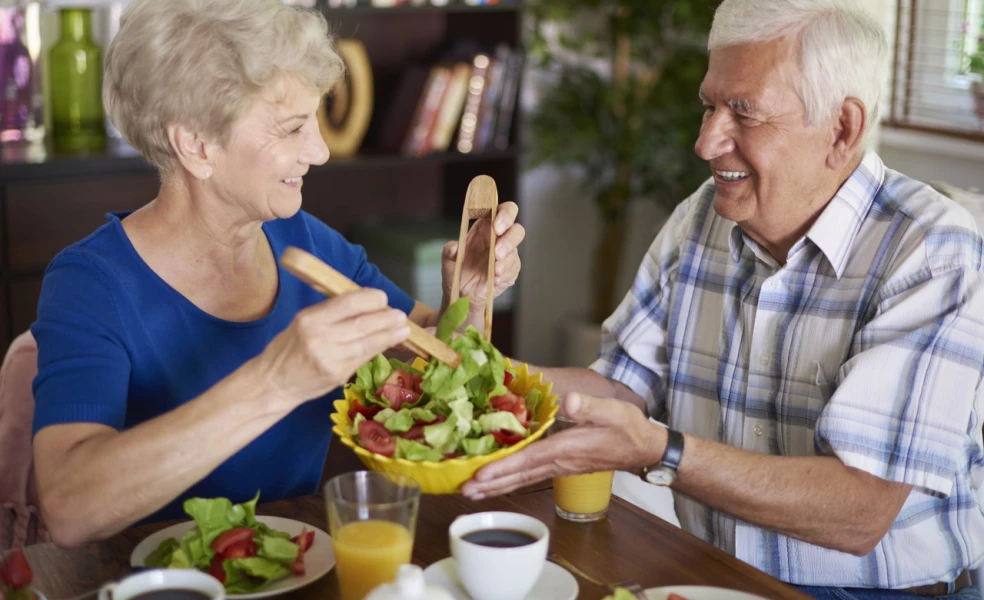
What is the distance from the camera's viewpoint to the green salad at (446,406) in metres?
1.25

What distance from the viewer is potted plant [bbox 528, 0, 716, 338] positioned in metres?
3.43

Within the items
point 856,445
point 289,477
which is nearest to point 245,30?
point 289,477

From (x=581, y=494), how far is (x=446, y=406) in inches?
8.9

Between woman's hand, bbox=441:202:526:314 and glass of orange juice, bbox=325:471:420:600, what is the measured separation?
0.61 metres

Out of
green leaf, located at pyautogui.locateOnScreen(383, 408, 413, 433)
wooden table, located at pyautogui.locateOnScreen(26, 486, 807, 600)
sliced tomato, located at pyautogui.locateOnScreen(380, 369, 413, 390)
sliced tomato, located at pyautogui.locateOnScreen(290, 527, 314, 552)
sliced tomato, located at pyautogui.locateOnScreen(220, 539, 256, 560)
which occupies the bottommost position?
wooden table, located at pyautogui.locateOnScreen(26, 486, 807, 600)

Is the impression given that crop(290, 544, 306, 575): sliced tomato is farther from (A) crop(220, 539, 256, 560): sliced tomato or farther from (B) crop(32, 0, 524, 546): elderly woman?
(B) crop(32, 0, 524, 546): elderly woman

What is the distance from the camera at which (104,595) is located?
104 centimetres

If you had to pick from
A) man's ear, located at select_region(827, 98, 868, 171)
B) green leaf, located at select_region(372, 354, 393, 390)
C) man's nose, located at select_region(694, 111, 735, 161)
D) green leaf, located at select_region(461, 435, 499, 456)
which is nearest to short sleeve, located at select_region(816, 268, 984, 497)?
man's ear, located at select_region(827, 98, 868, 171)

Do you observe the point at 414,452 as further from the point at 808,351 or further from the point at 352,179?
the point at 352,179

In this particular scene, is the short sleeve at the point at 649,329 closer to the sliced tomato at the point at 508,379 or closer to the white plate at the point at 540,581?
the sliced tomato at the point at 508,379

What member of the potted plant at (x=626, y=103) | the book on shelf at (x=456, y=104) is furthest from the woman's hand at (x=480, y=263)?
the potted plant at (x=626, y=103)

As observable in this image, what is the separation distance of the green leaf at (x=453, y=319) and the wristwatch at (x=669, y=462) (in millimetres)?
313

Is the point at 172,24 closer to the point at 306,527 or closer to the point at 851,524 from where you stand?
the point at 306,527

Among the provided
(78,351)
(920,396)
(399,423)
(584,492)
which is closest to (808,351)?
(920,396)
